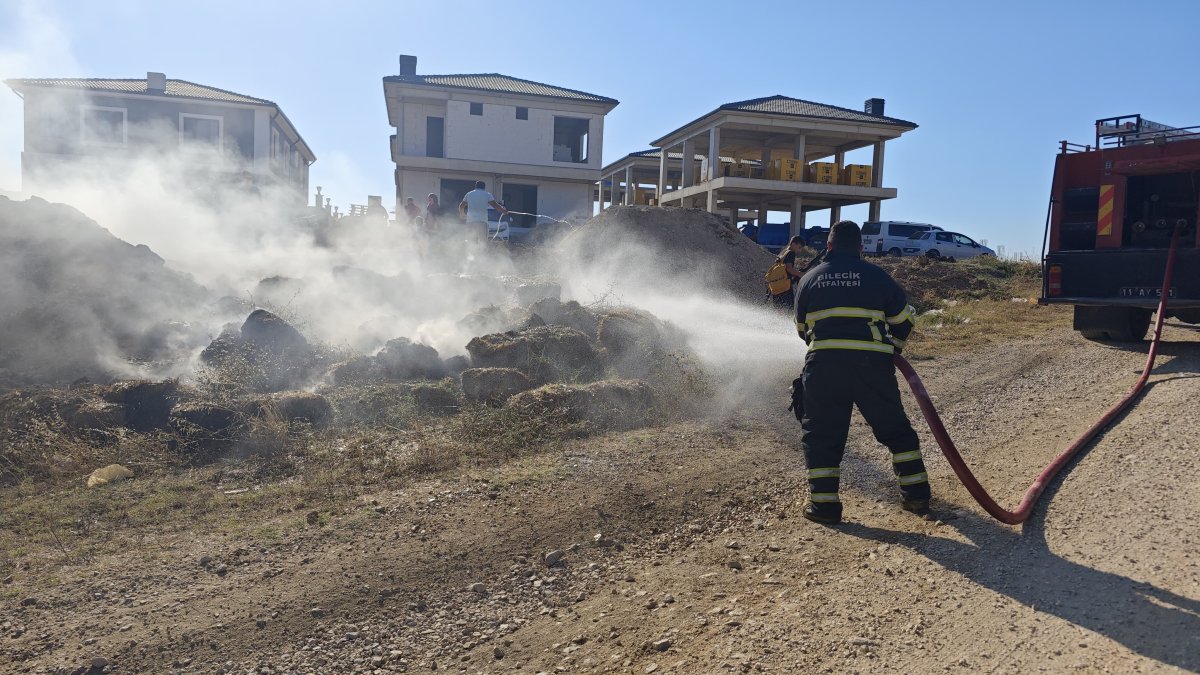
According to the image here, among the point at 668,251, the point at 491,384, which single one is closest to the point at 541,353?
the point at 491,384

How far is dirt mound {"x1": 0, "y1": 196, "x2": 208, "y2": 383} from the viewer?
9.39m

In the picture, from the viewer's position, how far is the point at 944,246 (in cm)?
3070

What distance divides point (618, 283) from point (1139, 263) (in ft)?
25.6

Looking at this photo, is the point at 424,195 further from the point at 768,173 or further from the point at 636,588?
the point at 636,588

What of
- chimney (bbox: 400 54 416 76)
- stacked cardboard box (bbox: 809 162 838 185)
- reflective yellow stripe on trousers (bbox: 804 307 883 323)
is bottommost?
reflective yellow stripe on trousers (bbox: 804 307 883 323)

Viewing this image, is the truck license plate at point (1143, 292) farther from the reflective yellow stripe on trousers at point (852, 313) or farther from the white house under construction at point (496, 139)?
the white house under construction at point (496, 139)

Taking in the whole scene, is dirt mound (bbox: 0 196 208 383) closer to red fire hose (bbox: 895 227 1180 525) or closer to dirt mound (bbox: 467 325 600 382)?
dirt mound (bbox: 467 325 600 382)

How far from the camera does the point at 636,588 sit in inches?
164

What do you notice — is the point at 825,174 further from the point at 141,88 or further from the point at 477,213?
the point at 141,88

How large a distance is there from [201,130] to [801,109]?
78.1 ft

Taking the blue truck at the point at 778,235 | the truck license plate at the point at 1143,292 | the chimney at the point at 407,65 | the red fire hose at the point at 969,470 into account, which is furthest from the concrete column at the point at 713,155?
the red fire hose at the point at 969,470

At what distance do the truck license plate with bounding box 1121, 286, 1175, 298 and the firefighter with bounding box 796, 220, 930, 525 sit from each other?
5.76m

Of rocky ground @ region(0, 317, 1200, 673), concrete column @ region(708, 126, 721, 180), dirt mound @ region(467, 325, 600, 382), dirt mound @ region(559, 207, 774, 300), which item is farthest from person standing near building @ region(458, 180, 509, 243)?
concrete column @ region(708, 126, 721, 180)

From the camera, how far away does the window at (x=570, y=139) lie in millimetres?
33250
